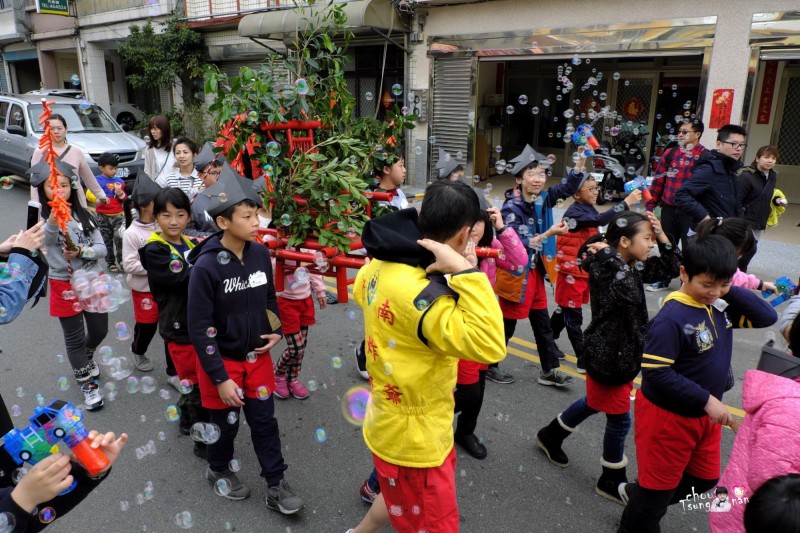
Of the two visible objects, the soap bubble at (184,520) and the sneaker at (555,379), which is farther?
the sneaker at (555,379)

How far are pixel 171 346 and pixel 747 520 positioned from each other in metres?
3.20

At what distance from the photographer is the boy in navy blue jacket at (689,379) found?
2.44 metres

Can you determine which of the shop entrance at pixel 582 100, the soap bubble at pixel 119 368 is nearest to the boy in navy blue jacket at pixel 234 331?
the soap bubble at pixel 119 368

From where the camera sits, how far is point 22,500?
5.20 feet

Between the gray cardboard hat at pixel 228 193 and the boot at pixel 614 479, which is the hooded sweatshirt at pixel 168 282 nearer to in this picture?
the gray cardboard hat at pixel 228 193

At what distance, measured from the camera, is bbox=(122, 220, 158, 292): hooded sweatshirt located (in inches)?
162

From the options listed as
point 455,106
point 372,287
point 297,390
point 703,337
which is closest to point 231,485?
point 297,390

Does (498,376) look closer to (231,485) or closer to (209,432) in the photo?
(231,485)

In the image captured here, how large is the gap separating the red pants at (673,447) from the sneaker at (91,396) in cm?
366

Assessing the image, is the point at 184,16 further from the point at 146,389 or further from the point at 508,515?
the point at 508,515

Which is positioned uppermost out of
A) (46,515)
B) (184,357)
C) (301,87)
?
(301,87)

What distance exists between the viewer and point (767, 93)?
34.6ft

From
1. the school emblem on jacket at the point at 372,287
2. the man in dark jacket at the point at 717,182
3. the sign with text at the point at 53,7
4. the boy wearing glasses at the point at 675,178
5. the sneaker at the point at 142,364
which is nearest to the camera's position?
the school emblem on jacket at the point at 372,287

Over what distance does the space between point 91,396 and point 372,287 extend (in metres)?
3.03
